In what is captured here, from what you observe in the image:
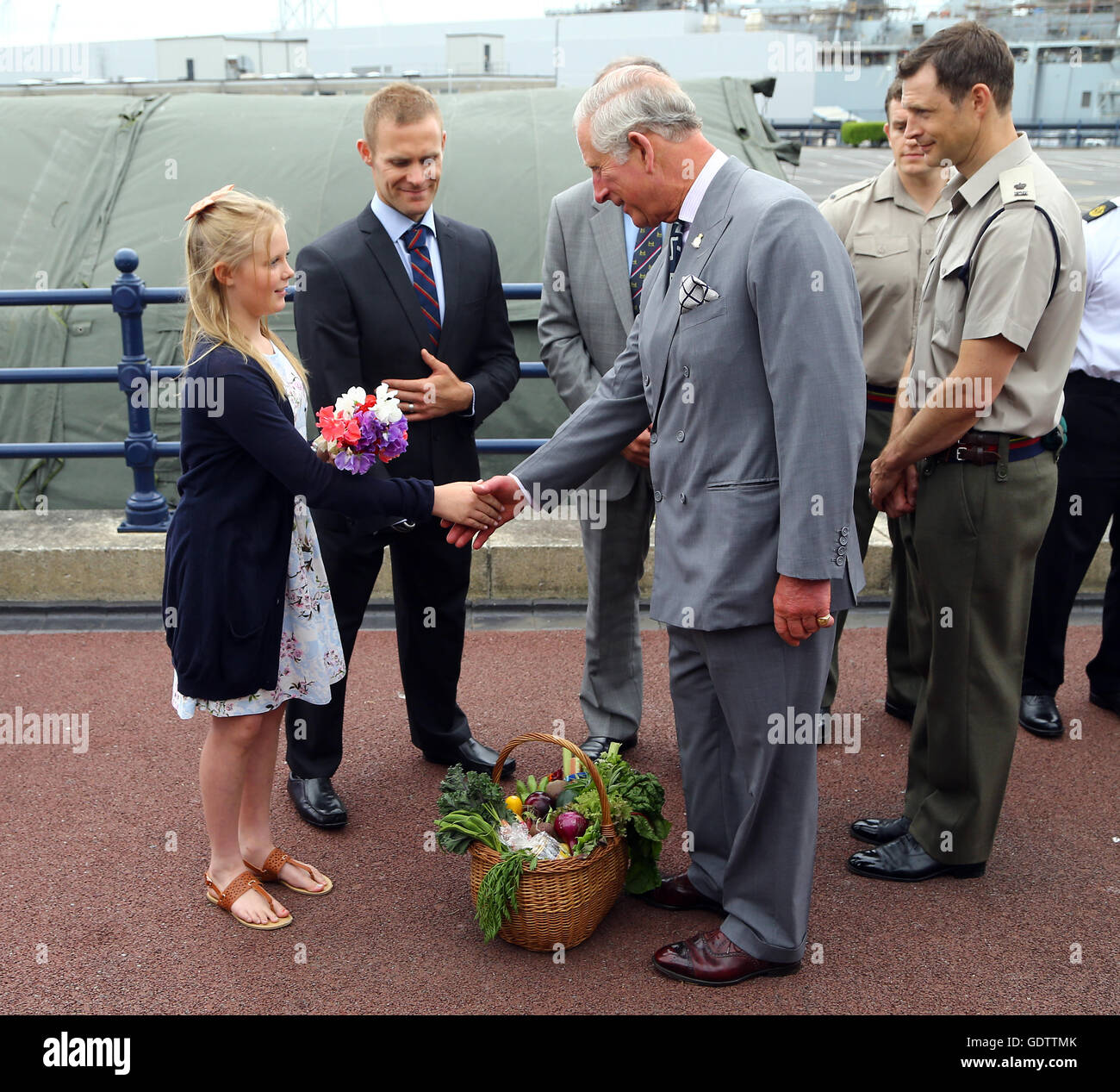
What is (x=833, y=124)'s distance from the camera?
44.2 metres

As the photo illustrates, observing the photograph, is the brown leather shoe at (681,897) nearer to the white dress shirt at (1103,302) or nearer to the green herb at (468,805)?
the green herb at (468,805)

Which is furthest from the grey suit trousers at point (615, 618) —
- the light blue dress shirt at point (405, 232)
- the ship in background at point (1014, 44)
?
the ship in background at point (1014, 44)

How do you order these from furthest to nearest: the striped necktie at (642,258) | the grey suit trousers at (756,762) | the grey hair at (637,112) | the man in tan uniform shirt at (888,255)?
the man in tan uniform shirt at (888,255), the striped necktie at (642,258), the grey suit trousers at (756,762), the grey hair at (637,112)

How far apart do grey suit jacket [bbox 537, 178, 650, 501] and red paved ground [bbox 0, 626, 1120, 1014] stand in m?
1.24

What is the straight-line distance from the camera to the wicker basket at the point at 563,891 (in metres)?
2.90

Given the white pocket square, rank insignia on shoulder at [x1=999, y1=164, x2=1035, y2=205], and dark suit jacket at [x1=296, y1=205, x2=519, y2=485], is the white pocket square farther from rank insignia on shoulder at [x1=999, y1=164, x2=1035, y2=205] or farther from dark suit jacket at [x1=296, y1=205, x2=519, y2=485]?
dark suit jacket at [x1=296, y1=205, x2=519, y2=485]

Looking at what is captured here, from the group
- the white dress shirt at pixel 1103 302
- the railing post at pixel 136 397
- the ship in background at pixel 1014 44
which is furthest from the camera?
the ship in background at pixel 1014 44

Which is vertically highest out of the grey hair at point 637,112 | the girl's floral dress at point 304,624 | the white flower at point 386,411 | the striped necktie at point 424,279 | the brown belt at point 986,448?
the grey hair at point 637,112

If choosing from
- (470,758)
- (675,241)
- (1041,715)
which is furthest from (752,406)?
(1041,715)

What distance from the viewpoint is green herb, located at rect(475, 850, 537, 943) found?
288cm

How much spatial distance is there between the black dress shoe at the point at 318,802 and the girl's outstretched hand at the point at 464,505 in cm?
98

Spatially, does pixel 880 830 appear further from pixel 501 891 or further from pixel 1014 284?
pixel 1014 284

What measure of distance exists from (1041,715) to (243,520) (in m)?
2.93

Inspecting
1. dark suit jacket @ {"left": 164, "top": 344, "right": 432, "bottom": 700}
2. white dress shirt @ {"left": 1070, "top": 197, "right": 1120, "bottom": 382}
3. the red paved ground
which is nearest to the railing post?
the red paved ground
